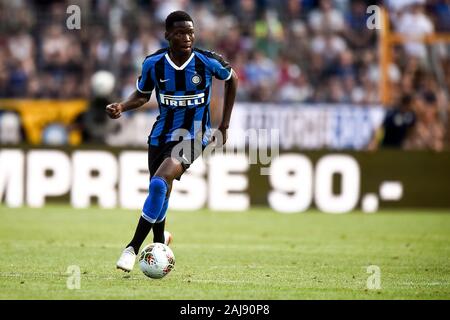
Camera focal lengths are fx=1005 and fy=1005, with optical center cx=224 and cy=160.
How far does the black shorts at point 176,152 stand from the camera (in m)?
10.2

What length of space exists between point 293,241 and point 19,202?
7.07 meters

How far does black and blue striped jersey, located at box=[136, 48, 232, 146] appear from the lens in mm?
10352

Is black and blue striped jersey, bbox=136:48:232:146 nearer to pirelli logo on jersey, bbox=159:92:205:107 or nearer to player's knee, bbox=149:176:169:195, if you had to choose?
pirelli logo on jersey, bbox=159:92:205:107

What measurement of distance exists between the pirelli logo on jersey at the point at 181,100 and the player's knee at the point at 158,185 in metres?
0.88

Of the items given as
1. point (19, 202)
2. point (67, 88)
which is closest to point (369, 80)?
point (67, 88)

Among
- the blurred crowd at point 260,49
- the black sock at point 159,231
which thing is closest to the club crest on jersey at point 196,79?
the black sock at point 159,231

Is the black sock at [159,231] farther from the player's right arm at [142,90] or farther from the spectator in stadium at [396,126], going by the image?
the spectator in stadium at [396,126]

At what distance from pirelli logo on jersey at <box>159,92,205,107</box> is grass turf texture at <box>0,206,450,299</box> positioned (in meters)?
1.74

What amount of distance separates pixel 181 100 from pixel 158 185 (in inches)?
39.6

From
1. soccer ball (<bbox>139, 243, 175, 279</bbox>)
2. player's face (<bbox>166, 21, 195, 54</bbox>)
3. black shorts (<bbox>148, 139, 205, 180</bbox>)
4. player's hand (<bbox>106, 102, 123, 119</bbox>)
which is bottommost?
soccer ball (<bbox>139, 243, 175, 279</bbox>)

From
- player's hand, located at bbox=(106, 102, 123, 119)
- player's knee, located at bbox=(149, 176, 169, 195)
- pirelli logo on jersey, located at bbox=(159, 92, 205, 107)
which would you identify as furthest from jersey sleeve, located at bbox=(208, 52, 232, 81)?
player's knee, located at bbox=(149, 176, 169, 195)

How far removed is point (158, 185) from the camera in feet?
32.4
